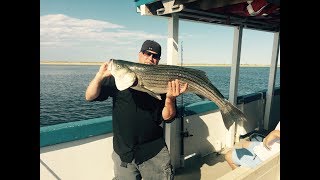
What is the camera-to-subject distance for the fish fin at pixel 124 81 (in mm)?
→ 2986

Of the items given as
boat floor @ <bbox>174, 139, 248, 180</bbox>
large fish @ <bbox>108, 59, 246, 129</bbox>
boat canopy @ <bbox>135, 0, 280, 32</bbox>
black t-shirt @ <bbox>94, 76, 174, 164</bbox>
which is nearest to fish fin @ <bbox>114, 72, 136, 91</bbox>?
large fish @ <bbox>108, 59, 246, 129</bbox>

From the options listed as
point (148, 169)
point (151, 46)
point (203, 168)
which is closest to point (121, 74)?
point (151, 46)

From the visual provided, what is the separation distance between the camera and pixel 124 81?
3014 millimetres

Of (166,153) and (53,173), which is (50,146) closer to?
(53,173)

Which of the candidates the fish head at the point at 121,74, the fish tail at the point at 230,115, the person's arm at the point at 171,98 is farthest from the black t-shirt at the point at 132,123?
the fish tail at the point at 230,115

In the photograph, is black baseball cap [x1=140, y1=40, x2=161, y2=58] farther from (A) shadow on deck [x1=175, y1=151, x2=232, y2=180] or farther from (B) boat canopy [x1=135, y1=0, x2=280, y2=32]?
(A) shadow on deck [x1=175, y1=151, x2=232, y2=180]

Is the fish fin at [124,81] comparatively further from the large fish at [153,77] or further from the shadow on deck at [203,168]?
the shadow on deck at [203,168]

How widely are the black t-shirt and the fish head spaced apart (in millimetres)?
268

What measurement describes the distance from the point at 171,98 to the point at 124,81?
59cm

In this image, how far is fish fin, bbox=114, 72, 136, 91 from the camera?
299 centimetres
